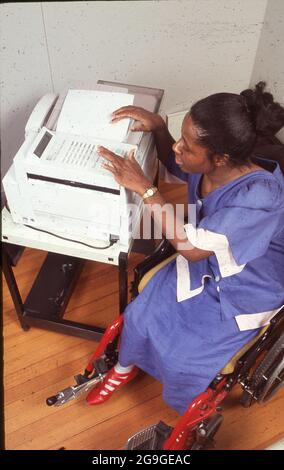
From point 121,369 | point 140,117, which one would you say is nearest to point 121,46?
point 140,117

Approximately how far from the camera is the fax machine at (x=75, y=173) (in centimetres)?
144

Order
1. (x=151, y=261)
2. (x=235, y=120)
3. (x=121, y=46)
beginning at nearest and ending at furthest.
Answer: (x=235, y=120), (x=151, y=261), (x=121, y=46)

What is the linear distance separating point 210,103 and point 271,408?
3.84ft

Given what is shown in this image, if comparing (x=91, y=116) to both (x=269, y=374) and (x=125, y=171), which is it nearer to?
(x=125, y=171)

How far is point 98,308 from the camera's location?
2.08 metres

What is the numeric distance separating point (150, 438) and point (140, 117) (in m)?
1.03

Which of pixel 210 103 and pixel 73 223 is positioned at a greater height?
pixel 210 103

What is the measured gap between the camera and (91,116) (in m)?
1.51

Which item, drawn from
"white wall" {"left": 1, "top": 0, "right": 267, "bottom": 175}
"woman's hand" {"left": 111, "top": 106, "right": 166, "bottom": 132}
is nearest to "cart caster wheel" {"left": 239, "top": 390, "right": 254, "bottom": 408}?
"woman's hand" {"left": 111, "top": 106, "right": 166, "bottom": 132}

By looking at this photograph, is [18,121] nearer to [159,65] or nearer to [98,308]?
[159,65]

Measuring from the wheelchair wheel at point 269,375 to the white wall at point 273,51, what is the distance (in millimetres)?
1041

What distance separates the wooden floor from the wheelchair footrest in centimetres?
24

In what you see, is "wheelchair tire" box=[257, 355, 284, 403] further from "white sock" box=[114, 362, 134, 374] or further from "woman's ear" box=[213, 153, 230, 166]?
"woman's ear" box=[213, 153, 230, 166]
